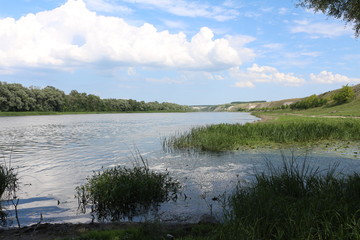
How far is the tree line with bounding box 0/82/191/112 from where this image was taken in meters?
95.2

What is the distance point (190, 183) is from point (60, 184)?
19.3 ft

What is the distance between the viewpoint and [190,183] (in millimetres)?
11461

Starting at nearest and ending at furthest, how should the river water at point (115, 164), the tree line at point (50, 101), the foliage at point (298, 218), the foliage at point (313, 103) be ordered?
the foliage at point (298, 218) < the river water at point (115, 164) < the tree line at point (50, 101) < the foliage at point (313, 103)

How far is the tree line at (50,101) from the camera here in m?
95.2

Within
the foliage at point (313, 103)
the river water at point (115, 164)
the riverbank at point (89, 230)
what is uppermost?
the foliage at point (313, 103)

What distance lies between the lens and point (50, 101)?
116 m

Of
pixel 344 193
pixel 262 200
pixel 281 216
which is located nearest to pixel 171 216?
pixel 262 200

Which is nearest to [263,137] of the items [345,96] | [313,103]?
[345,96]

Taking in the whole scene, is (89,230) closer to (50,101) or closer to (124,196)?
(124,196)

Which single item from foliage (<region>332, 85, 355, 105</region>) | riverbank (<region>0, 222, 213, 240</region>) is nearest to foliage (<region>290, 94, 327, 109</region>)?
foliage (<region>332, 85, 355, 105</region>)

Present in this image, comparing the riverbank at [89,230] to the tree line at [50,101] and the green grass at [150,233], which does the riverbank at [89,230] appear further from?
the tree line at [50,101]

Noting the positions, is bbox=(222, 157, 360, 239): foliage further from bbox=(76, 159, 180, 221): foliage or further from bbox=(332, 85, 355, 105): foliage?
bbox=(332, 85, 355, 105): foliage

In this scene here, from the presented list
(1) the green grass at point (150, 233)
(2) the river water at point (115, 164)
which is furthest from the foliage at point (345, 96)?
(1) the green grass at point (150, 233)

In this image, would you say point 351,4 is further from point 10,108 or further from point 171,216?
point 10,108
